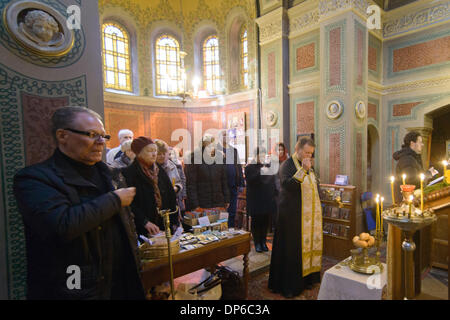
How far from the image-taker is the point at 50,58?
2.06 m

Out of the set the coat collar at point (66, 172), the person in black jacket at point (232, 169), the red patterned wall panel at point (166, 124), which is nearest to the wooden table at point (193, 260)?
the coat collar at point (66, 172)

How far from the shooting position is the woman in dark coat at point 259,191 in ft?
13.4

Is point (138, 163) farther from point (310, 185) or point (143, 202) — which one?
point (310, 185)

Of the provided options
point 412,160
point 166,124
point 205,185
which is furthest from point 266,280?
point 166,124

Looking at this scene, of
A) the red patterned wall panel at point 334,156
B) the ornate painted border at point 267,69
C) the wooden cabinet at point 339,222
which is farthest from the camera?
the ornate painted border at point 267,69

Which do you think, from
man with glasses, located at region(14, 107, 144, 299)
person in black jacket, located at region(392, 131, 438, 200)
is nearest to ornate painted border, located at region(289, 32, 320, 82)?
person in black jacket, located at region(392, 131, 438, 200)

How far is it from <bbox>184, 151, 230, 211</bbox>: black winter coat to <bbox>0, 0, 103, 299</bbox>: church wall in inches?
91.5

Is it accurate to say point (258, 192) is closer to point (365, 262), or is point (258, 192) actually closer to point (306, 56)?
point (365, 262)

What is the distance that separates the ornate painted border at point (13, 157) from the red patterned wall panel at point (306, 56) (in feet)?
20.0

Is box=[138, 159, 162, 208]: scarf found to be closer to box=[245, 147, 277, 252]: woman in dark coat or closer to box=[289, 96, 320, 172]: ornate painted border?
box=[245, 147, 277, 252]: woman in dark coat

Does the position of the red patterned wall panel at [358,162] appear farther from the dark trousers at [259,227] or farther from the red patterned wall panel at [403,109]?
the dark trousers at [259,227]

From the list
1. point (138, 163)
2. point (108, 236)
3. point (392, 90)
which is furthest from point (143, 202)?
point (392, 90)

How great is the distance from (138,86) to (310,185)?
9.27 metres

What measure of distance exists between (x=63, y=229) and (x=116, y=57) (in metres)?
10.5
